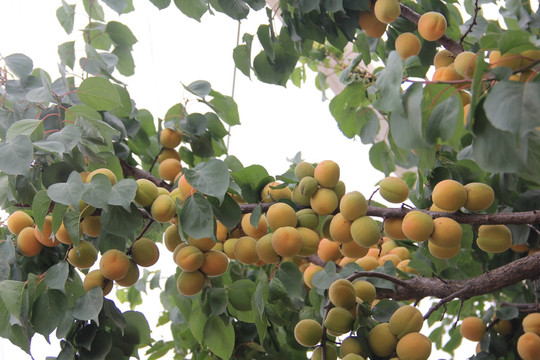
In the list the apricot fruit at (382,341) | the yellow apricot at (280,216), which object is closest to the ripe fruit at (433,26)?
the yellow apricot at (280,216)

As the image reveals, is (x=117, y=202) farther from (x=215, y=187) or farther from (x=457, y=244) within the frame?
(x=457, y=244)

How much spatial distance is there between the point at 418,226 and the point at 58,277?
52 centimetres

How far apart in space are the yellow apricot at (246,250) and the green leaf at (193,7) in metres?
0.42

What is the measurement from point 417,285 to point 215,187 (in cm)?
39

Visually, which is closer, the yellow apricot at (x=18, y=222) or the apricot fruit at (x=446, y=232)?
the apricot fruit at (x=446, y=232)

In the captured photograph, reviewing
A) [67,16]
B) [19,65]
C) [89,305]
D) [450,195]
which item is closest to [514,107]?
[450,195]

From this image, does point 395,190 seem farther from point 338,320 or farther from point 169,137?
point 169,137

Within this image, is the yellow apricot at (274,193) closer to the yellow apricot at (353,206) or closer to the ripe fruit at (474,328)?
the yellow apricot at (353,206)

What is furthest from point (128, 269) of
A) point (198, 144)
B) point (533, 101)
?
point (533, 101)

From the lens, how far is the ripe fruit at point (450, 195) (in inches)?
31.2

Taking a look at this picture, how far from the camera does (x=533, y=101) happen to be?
53 cm

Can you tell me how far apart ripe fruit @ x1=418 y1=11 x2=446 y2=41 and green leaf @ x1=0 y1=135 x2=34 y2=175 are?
61cm

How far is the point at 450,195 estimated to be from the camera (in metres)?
0.79

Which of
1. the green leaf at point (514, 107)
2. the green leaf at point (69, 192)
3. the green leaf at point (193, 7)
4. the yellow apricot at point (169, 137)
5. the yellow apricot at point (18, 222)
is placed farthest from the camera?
the yellow apricot at point (169, 137)
